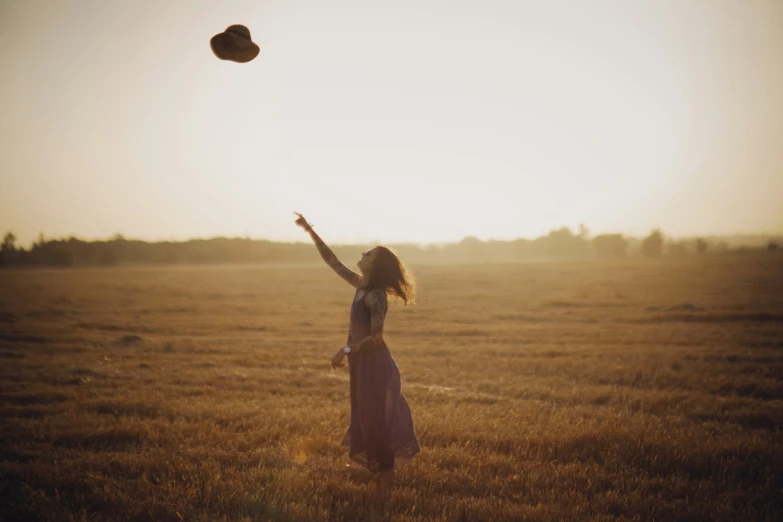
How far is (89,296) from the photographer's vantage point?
114ft

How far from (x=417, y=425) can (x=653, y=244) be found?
11933cm

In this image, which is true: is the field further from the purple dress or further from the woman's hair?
the woman's hair

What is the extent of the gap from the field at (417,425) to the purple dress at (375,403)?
15.7 inches

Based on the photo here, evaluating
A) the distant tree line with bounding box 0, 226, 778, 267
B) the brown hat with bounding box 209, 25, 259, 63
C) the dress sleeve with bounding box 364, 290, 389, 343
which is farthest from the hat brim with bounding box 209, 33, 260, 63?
the distant tree line with bounding box 0, 226, 778, 267

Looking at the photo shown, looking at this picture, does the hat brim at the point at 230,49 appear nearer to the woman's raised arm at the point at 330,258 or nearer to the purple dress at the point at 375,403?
the woman's raised arm at the point at 330,258

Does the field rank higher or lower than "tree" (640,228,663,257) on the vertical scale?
lower

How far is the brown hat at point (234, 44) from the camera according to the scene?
4383 mm

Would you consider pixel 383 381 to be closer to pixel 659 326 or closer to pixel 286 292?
pixel 659 326

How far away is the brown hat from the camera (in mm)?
4383

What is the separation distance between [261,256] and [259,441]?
99.8 metres

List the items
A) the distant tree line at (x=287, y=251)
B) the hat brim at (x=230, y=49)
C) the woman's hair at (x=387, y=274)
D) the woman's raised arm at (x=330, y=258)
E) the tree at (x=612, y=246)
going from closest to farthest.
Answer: the hat brim at (x=230, y=49) → the woman's hair at (x=387, y=274) → the woman's raised arm at (x=330, y=258) → the distant tree line at (x=287, y=251) → the tree at (x=612, y=246)

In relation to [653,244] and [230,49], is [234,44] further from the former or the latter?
[653,244]

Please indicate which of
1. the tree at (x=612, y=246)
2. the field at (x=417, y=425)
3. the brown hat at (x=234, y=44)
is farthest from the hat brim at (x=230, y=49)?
the tree at (x=612, y=246)

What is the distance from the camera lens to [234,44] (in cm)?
443
